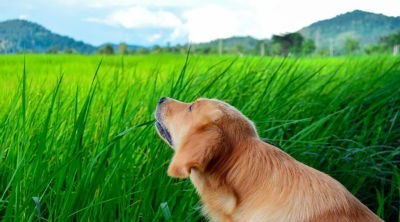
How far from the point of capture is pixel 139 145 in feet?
9.14

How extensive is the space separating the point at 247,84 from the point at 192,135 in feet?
5.90

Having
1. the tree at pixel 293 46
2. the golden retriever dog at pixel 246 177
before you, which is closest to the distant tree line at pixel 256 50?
the tree at pixel 293 46

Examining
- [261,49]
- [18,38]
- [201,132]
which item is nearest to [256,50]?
[261,49]

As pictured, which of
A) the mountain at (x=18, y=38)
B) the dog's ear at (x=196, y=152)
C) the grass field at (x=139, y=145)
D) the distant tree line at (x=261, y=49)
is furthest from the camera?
the distant tree line at (x=261, y=49)

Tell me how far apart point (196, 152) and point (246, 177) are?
0.75 feet

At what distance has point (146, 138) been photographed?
2900mm

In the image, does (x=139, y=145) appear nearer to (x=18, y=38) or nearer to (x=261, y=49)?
(x=18, y=38)

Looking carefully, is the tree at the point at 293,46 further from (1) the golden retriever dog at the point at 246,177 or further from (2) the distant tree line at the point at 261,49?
(1) the golden retriever dog at the point at 246,177

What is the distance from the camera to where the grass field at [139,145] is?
7.77 feet

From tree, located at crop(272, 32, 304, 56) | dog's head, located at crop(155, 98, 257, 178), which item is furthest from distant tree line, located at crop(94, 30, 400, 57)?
dog's head, located at crop(155, 98, 257, 178)

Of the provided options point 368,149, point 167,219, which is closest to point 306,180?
point 167,219

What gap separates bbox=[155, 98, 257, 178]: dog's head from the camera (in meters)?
1.98

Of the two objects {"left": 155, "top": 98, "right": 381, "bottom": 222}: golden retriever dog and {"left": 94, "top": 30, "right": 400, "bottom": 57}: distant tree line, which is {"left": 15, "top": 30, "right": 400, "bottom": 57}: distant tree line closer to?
{"left": 94, "top": 30, "right": 400, "bottom": 57}: distant tree line

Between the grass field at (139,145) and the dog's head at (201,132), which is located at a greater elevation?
the dog's head at (201,132)
